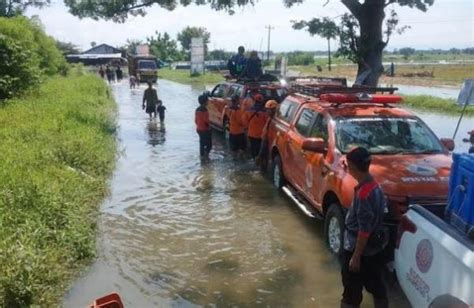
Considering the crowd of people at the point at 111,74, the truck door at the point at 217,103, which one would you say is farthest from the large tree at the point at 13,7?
the truck door at the point at 217,103

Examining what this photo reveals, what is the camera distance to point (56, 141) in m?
10.1

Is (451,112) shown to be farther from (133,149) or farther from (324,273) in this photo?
(324,273)

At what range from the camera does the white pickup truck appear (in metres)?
3.18

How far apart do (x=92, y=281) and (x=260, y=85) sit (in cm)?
852

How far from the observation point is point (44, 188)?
695 centimetres

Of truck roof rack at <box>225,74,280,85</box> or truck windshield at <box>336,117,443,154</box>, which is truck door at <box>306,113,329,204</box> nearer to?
truck windshield at <box>336,117,443,154</box>

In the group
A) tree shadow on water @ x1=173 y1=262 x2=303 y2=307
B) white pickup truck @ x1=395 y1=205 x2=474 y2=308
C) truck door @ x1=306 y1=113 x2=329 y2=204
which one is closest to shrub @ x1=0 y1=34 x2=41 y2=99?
truck door @ x1=306 y1=113 x2=329 y2=204

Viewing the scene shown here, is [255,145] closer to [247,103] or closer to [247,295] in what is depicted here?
[247,103]

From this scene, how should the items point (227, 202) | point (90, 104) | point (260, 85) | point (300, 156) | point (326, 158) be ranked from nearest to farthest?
point (326, 158) → point (300, 156) → point (227, 202) → point (260, 85) → point (90, 104)

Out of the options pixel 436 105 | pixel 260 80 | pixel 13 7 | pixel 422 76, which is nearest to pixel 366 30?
pixel 260 80

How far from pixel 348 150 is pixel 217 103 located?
9.00 metres

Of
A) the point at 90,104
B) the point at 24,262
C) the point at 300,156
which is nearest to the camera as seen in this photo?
the point at 24,262

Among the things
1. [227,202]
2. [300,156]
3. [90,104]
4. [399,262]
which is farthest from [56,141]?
[90,104]

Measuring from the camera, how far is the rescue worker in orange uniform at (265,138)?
407 inches
